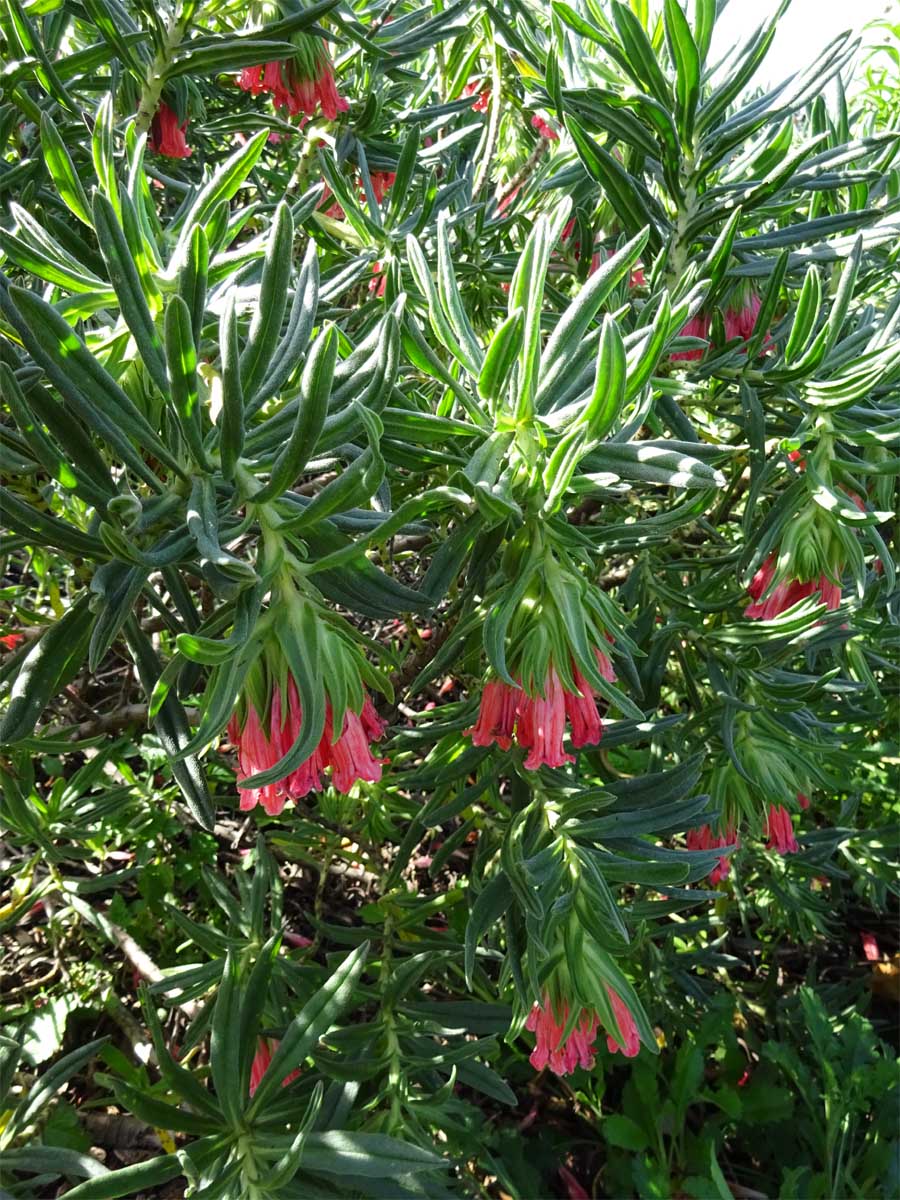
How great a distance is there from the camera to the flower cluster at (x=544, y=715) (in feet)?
3.18

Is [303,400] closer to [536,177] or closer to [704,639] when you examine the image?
[704,639]

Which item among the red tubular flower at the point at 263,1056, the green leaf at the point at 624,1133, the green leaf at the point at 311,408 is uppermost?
the green leaf at the point at 311,408

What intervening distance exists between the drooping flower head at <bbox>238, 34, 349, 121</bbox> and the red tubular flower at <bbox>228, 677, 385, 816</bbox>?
128 centimetres

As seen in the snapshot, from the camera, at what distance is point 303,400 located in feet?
2.36

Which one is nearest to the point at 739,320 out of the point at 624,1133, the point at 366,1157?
the point at 366,1157

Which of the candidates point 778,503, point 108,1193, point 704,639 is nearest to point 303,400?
point 778,503

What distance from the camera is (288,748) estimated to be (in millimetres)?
867

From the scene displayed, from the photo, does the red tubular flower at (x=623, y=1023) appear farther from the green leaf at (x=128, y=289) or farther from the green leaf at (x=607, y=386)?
the green leaf at (x=128, y=289)

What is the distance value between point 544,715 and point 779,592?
2.03 ft

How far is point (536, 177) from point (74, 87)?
0.83 meters

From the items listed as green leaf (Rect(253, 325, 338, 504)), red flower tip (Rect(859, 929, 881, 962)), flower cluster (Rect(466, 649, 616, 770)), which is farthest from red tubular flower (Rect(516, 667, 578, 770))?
red flower tip (Rect(859, 929, 881, 962))

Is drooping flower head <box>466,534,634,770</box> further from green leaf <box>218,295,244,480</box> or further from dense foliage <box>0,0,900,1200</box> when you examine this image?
green leaf <box>218,295,244,480</box>

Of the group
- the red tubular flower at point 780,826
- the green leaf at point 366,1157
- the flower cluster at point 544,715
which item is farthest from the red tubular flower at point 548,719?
Result: the red tubular flower at point 780,826

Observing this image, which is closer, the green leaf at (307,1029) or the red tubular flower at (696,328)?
the green leaf at (307,1029)
